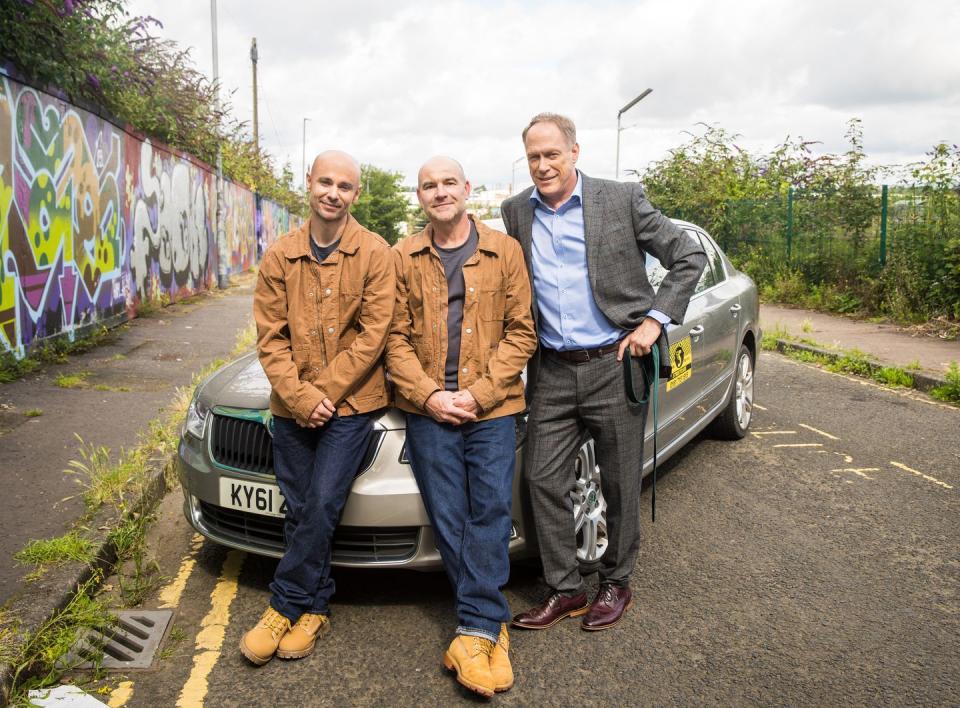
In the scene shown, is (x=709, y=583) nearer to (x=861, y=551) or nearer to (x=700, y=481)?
(x=861, y=551)

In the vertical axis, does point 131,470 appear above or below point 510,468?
below

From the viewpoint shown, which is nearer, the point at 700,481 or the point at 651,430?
the point at 651,430

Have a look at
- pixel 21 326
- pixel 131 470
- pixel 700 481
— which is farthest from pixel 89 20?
pixel 700 481

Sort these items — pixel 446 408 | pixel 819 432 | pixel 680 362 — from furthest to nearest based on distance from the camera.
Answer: pixel 819 432 < pixel 680 362 < pixel 446 408

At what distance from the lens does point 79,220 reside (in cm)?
1020

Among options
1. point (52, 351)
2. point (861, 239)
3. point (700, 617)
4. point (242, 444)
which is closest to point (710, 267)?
point (700, 617)

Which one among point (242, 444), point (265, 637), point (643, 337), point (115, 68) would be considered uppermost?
point (115, 68)

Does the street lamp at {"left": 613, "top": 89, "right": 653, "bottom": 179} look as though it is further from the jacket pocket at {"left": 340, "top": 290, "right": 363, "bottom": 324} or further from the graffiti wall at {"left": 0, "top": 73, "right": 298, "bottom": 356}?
the jacket pocket at {"left": 340, "top": 290, "right": 363, "bottom": 324}

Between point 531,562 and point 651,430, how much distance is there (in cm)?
101

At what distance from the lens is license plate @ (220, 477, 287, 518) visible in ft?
11.2

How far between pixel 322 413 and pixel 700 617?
1.73 meters

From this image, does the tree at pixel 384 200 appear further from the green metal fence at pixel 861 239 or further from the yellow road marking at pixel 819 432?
the yellow road marking at pixel 819 432

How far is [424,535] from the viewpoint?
3309mm

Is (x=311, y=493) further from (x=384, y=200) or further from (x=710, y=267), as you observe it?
(x=384, y=200)
